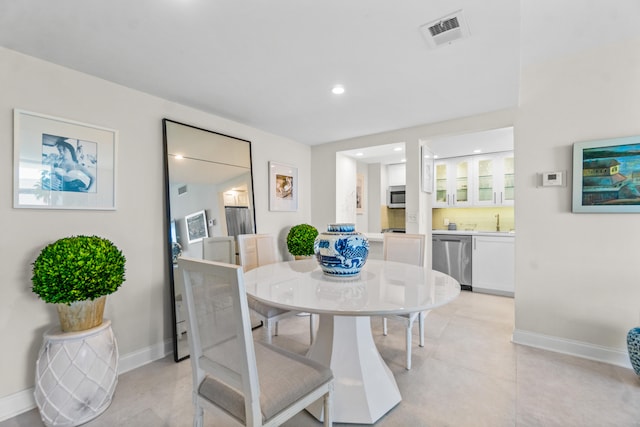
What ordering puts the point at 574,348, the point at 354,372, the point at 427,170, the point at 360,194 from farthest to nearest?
the point at 360,194 < the point at 427,170 < the point at 574,348 < the point at 354,372

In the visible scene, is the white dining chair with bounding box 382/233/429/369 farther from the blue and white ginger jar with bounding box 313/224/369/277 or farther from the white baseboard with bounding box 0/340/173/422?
the white baseboard with bounding box 0/340/173/422

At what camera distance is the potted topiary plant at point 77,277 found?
5.28 feet

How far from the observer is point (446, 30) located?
5.24 feet

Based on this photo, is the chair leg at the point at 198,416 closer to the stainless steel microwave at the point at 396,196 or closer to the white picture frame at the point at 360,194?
the white picture frame at the point at 360,194

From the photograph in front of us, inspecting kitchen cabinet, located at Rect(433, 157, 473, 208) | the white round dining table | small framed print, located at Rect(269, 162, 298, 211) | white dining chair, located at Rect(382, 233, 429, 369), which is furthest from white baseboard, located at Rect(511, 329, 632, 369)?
small framed print, located at Rect(269, 162, 298, 211)

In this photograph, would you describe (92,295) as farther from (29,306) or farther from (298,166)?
(298,166)

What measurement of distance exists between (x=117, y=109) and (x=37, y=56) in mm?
494

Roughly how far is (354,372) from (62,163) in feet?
7.73

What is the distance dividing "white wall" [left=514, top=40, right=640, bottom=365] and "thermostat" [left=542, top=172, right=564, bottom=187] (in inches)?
1.9

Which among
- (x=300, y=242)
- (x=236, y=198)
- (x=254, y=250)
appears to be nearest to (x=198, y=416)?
(x=254, y=250)

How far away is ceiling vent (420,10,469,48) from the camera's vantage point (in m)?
1.51

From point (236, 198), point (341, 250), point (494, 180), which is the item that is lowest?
point (341, 250)

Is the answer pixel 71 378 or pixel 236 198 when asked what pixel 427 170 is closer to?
pixel 236 198

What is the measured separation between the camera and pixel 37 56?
182 cm
